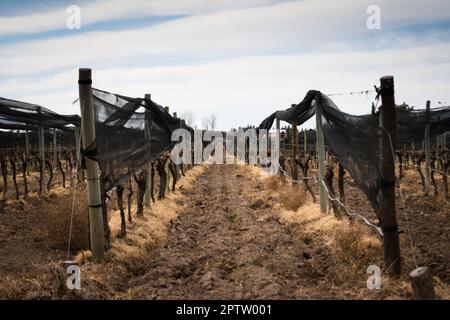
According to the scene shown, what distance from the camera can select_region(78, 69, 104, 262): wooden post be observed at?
539cm

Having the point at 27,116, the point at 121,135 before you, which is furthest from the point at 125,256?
the point at 27,116

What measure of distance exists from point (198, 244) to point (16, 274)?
2.84 m

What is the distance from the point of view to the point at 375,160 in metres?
4.98

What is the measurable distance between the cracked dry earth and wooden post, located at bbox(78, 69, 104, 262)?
2.40 ft

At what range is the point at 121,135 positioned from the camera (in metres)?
6.36

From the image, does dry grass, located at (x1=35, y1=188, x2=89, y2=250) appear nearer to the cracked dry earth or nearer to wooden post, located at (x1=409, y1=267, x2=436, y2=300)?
the cracked dry earth

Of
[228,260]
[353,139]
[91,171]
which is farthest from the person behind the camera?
[228,260]

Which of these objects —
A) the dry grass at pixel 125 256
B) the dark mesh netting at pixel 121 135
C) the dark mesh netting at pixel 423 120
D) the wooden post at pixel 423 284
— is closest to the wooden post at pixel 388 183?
the wooden post at pixel 423 284

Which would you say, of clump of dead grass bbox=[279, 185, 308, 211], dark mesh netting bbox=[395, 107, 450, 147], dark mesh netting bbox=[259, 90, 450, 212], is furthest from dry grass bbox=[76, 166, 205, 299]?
dark mesh netting bbox=[395, 107, 450, 147]

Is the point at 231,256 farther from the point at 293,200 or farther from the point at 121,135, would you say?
the point at 293,200

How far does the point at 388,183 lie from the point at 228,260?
2521mm

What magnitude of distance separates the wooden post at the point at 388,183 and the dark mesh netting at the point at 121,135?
354 centimetres
